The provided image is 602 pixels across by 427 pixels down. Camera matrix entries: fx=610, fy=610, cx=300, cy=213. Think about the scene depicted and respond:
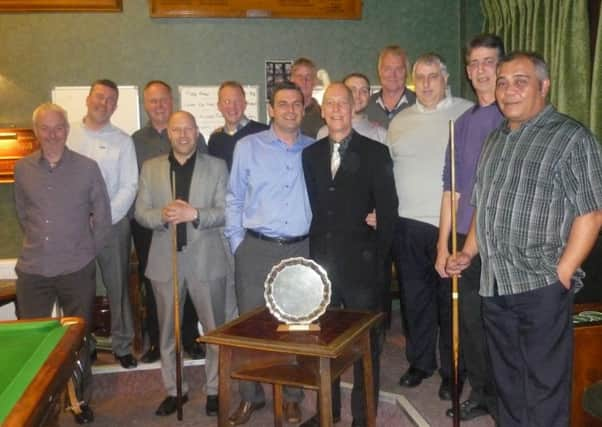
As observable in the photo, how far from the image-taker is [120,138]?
3.91 meters

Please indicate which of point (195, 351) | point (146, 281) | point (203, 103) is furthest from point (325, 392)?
point (203, 103)

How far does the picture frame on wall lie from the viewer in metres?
4.70

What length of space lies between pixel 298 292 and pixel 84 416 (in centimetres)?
164

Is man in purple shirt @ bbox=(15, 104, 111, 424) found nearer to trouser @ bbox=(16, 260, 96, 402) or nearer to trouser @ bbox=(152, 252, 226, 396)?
trouser @ bbox=(16, 260, 96, 402)

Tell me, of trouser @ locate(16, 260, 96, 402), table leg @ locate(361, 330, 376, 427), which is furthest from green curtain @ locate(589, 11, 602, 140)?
trouser @ locate(16, 260, 96, 402)

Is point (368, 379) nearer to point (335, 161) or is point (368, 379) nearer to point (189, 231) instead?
point (335, 161)

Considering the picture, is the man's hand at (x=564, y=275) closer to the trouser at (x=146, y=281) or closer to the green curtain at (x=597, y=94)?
the green curtain at (x=597, y=94)

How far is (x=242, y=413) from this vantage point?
3.16m

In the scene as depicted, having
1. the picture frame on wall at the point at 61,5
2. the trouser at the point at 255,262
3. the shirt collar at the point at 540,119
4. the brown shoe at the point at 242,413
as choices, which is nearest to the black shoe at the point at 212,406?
the brown shoe at the point at 242,413

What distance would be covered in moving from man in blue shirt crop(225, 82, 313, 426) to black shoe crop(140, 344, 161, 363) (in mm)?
1093

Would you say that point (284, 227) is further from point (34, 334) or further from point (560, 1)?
point (560, 1)

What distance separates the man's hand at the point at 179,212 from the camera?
9.96ft

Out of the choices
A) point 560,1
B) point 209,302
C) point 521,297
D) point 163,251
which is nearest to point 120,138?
point 163,251

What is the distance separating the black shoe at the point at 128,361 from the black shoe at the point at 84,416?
0.51 meters
